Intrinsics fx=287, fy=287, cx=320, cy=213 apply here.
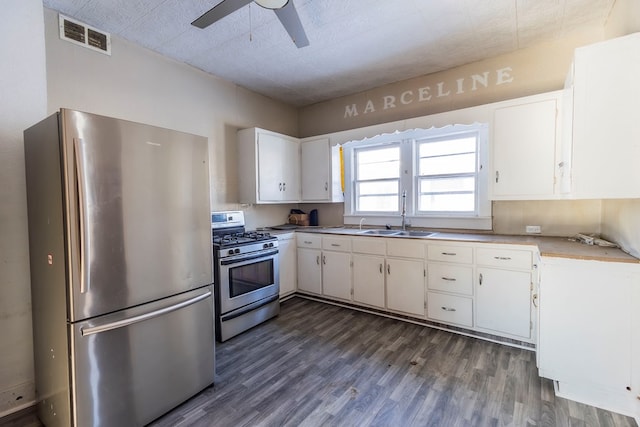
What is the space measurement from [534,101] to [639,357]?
208cm

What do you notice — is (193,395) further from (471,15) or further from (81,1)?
(471,15)

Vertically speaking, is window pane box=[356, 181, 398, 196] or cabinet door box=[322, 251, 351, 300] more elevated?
window pane box=[356, 181, 398, 196]

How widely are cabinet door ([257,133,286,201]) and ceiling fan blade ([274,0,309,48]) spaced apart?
1762 mm

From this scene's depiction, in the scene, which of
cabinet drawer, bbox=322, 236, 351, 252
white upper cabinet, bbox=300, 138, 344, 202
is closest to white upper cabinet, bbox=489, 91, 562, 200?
cabinet drawer, bbox=322, 236, 351, 252

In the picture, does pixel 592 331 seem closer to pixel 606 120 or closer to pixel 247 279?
pixel 606 120

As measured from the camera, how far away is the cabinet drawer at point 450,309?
2.76m

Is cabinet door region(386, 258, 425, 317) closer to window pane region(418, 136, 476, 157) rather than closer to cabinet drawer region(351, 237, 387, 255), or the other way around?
cabinet drawer region(351, 237, 387, 255)

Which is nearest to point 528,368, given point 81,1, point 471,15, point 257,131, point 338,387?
point 338,387

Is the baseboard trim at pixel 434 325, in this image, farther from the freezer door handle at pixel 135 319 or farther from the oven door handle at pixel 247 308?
the freezer door handle at pixel 135 319

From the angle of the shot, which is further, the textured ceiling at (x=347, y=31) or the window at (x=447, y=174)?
the window at (x=447, y=174)

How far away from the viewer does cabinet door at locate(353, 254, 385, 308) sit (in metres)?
3.25

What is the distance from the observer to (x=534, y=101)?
2607 mm

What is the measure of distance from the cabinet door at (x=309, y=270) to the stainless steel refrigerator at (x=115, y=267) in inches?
73.5

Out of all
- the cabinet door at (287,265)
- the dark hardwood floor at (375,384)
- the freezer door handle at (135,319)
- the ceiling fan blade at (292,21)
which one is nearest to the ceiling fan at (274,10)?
the ceiling fan blade at (292,21)
